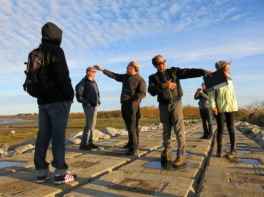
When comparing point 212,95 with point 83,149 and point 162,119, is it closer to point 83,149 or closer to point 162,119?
point 162,119

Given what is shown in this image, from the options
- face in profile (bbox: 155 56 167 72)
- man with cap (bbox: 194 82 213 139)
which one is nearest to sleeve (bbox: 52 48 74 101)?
face in profile (bbox: 155 56 167 72)

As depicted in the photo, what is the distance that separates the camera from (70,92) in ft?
9.27

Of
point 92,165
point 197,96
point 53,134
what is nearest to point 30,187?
point 53,134

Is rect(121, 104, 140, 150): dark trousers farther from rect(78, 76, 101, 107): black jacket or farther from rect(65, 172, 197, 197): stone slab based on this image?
rect(65, 172, 197, 197): stone slab

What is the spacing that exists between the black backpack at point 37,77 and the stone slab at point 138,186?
1280 millimetres

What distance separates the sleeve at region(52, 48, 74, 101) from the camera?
9.03 ft

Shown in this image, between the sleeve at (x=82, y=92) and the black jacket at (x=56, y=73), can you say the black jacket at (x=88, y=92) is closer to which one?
the sleeve at (x=82, y=92)

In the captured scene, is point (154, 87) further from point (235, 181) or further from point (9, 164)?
point (9, 164)

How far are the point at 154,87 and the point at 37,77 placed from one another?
76.2 inches

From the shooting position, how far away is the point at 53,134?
283 cm

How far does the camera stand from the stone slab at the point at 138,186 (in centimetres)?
242

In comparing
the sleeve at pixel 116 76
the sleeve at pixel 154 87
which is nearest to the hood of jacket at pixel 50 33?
the sleeve at pixel 154 87

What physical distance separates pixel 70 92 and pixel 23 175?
153cm

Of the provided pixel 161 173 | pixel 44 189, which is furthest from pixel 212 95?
pixel 44 189
